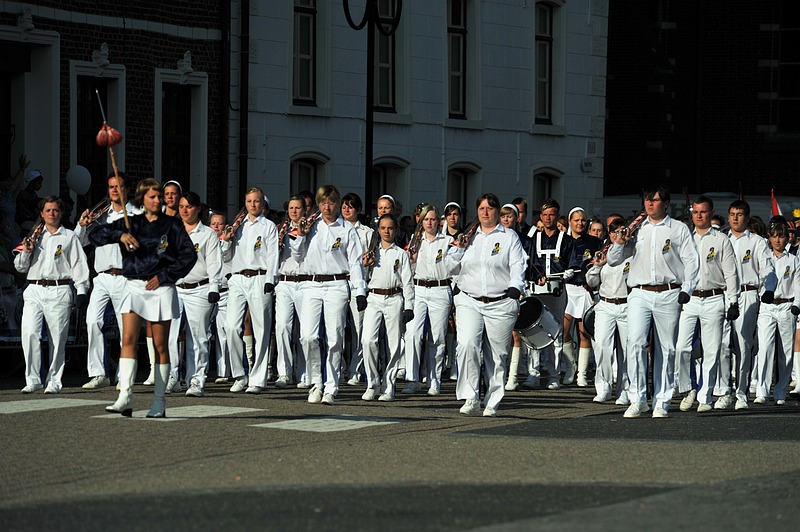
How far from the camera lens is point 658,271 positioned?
594 inches

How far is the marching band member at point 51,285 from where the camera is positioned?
16.5 metres

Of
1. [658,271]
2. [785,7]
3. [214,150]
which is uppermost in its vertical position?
[785,7]

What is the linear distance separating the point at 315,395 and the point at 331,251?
136 cm

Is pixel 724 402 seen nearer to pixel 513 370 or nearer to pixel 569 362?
pixel 513 370

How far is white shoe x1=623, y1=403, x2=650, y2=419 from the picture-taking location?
15047mm

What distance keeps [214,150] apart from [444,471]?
16.5 m

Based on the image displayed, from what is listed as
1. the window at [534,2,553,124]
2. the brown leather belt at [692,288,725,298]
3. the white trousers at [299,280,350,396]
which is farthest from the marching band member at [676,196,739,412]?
the window at [534,2,553,124]

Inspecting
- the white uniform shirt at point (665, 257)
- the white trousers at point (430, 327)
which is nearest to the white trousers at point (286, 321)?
the white trousers at point (430, 327)

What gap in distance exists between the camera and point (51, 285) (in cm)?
1653

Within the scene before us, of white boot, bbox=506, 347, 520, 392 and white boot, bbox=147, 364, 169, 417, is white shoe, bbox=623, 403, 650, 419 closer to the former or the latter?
white boot, bbox=506, 347, 520, 392

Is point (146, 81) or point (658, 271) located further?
point (146, 81)

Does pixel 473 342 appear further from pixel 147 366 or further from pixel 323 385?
pixel 147 366

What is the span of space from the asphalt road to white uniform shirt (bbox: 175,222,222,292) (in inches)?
52.8

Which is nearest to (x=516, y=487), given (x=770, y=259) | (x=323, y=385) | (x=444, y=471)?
(x=444, y=471)
